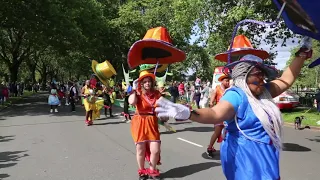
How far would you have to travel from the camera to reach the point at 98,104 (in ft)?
46.2

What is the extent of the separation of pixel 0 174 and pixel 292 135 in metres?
7.94

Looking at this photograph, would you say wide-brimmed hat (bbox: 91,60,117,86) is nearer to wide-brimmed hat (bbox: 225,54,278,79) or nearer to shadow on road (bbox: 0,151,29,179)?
shadow on road (bbox: 0,151,29,179)

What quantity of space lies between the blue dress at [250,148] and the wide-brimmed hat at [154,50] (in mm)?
2390

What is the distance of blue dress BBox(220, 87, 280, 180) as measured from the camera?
2791mm

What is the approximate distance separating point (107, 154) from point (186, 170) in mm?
2169

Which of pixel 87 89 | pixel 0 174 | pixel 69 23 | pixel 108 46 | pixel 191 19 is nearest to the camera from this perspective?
pixel 0 174

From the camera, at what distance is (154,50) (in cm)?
529

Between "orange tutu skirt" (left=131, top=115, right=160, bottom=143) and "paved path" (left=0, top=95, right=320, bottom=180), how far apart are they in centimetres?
85

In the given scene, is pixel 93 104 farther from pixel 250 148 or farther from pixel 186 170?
pixel 250 148

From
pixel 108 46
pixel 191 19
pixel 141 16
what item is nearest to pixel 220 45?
pixel 191 19

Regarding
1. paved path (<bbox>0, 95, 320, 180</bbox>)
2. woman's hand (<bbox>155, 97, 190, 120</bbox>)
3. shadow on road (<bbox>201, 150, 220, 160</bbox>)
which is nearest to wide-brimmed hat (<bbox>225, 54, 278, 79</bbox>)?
woman's hand (<bbox>155, 97, 190, 120</bbox>)

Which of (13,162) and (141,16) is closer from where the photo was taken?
(13,162)

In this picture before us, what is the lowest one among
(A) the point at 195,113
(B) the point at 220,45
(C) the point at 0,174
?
(C) the point at 0,174

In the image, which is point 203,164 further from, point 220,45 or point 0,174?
point 220,45
